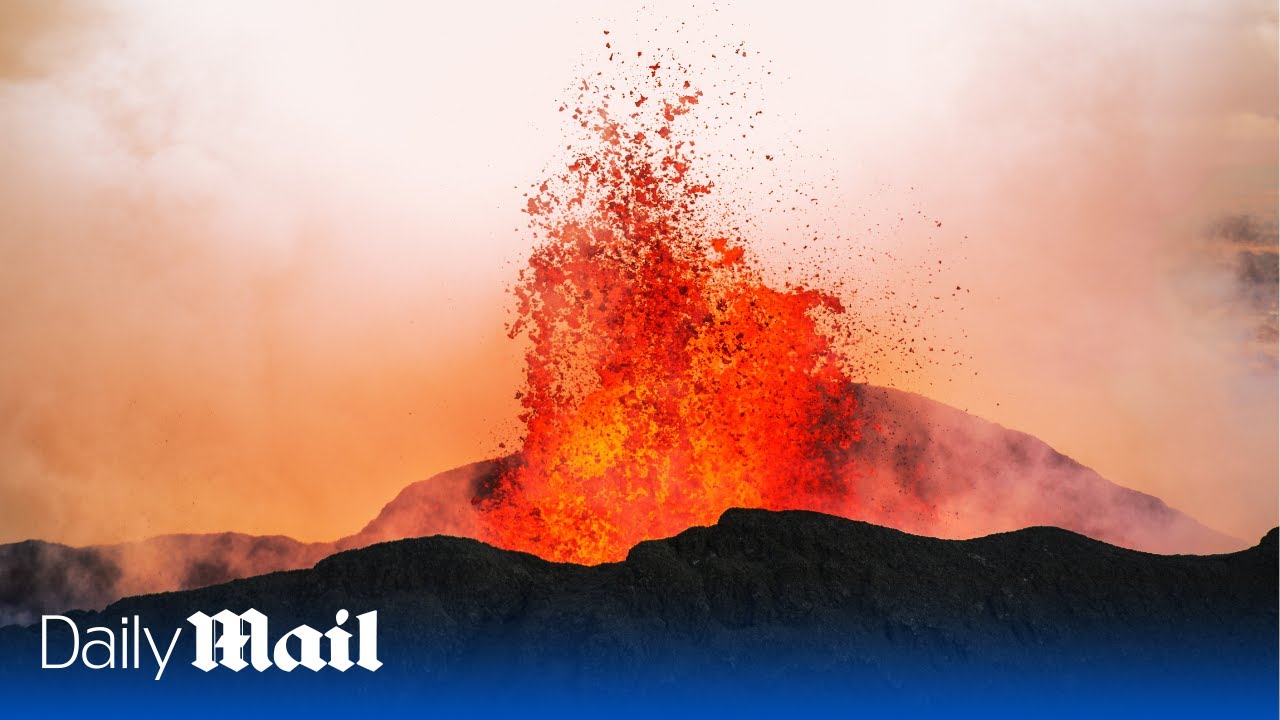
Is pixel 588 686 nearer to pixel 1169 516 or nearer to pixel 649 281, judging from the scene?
pixel 649 281

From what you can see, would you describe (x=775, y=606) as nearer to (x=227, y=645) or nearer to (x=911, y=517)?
(x=227, y=645)

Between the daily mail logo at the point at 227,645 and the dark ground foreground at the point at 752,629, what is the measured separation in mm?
158

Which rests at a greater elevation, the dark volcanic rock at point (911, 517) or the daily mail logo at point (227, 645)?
the dark volcanic rock at point (911, 517)

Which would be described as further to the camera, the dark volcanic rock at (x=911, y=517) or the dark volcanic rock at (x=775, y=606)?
the dark volcanic rock at (x=911, y=517)

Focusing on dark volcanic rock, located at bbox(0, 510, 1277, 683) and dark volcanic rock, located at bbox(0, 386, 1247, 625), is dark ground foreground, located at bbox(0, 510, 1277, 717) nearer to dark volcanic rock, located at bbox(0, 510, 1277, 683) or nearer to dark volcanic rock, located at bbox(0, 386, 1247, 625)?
dark volcanic rock, located at bbox(0, 510, 1277, 683)

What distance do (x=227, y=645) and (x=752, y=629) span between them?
7589 millimetres

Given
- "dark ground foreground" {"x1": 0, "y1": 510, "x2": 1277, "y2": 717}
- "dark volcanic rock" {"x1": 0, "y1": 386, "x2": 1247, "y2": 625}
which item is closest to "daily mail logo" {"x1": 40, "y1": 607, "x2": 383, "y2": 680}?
"dark ground foreground" {"x1": 0, "y1": 510, "x2": 1277, "y2": 717}

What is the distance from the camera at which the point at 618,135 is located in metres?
26.4

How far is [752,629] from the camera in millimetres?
20094

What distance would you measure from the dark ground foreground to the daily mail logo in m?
0.16

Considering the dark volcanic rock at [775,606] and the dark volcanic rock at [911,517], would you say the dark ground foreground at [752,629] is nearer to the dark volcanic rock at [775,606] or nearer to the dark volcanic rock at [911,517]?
the dark volcanic rock at [775,606]

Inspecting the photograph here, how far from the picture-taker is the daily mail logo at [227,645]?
63.9 feet

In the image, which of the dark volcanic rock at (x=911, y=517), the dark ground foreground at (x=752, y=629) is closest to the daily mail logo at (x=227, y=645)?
the dark ground foreground at (x=752, y=629)

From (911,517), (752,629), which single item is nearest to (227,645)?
(752,629)
